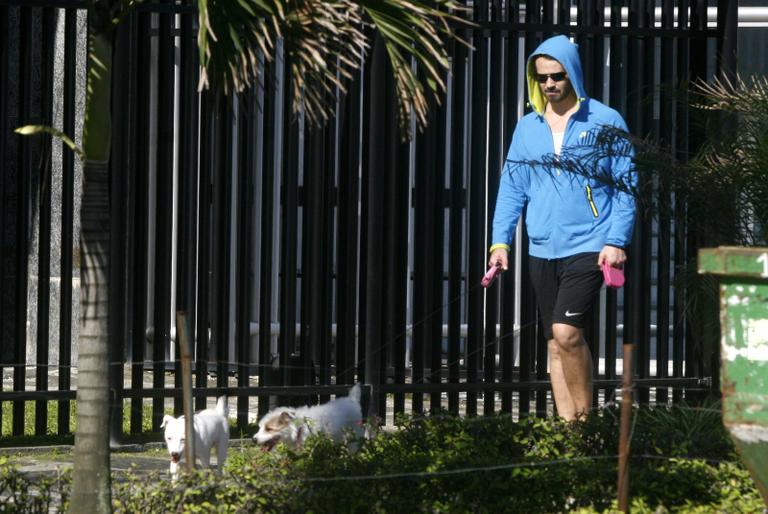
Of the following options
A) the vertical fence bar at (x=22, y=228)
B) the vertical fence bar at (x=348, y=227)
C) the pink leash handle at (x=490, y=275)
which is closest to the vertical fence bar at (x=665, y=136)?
the pink leash handle at (x=490, y=275)

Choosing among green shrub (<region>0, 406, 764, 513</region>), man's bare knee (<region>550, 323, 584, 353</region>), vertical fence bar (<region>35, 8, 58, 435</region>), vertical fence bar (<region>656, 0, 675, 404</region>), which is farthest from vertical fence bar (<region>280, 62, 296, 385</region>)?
vertical fence bar (<region>656, 0, 675, 404</region>)

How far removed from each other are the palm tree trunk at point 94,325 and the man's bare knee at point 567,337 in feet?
8.83

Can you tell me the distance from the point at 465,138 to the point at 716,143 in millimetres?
1811

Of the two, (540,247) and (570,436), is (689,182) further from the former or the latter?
(570,436)

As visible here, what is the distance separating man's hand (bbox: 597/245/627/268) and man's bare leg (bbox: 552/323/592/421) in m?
0.38

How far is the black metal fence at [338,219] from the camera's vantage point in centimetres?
741

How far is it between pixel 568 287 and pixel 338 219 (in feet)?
5.48

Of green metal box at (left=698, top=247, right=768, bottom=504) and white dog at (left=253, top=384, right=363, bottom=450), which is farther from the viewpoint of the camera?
white dog at (left=253, top=384, right=363, bottom=450)

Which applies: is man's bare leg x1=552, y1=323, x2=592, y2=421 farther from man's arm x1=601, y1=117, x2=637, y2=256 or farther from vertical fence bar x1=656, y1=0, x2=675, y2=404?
vertical fence bar x1=656, y1=0, x2=675, y2=404

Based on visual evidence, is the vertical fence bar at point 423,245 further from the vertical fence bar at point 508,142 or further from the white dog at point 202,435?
the white dog at point 202,435

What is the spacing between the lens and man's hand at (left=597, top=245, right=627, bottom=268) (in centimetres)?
665

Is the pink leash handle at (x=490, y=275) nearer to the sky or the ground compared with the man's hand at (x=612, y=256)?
nearer to the ground

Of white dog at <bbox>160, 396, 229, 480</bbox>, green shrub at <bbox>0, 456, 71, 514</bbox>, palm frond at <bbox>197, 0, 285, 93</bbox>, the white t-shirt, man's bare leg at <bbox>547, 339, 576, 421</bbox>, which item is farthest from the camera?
the white t-shirt

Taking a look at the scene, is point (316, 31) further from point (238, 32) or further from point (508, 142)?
point (508, 142)
